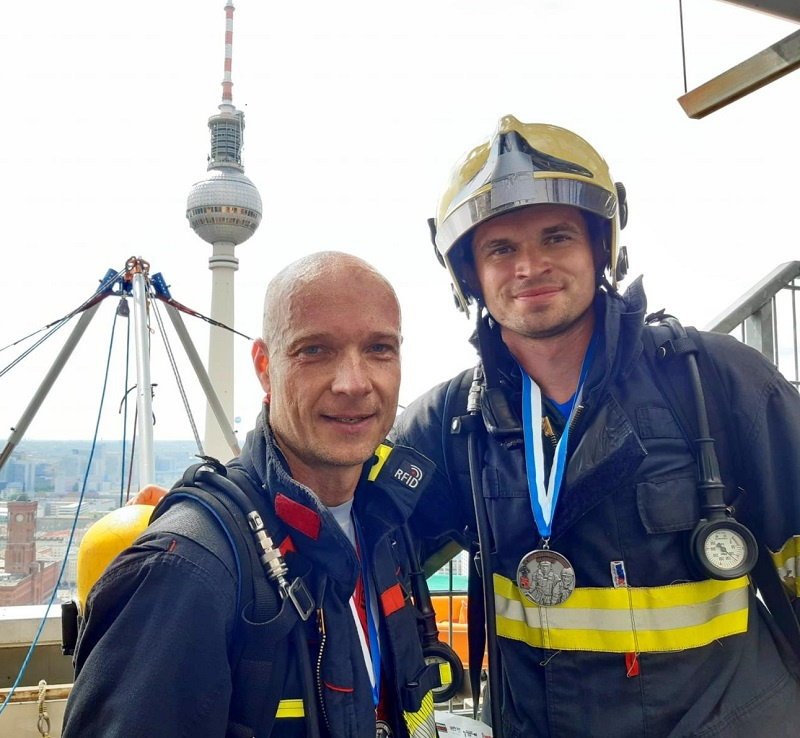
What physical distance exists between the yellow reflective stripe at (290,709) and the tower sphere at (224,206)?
58673mm

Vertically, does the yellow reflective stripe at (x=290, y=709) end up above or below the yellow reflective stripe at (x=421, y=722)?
above

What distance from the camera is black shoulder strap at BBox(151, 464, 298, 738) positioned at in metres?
1.39

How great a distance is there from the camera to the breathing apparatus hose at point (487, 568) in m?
2.07

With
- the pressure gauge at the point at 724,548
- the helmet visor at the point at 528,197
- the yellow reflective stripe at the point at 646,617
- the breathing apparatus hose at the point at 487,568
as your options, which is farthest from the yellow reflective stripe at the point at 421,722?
the helmet visor at the point at 528,197

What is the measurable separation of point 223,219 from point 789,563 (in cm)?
5936

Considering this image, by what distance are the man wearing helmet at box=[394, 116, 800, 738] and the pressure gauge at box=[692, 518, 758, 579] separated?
0.04 ft

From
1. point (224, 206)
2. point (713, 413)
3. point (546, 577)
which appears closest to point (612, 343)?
point (713, 413)

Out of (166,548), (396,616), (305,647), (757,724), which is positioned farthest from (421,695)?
(757,724)

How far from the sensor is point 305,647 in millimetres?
1502

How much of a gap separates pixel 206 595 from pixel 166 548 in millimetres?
133

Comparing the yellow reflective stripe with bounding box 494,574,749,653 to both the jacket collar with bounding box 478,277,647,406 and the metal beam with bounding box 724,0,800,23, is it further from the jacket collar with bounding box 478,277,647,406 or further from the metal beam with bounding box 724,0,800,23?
the metal beam with bounding box 724,0,800,23

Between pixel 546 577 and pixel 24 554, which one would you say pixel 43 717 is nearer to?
pixel 546 577

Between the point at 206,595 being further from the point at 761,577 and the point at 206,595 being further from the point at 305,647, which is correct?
the point at 761,577

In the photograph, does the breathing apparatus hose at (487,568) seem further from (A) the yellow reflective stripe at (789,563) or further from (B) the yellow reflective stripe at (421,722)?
(A) the yellow reflective stripe at (789,563)
